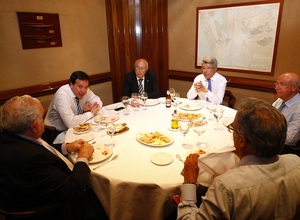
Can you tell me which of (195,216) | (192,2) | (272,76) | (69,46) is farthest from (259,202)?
(192,2)

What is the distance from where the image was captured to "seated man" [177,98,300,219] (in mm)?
972

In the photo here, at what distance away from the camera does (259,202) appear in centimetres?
97

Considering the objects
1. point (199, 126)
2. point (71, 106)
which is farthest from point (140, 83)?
point (199, 126)

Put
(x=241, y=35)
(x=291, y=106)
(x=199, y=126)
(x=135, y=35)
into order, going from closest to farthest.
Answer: (x=199, y=126) → (x=291, y=106) → (x=241, y=35) → (x=135, y=35)

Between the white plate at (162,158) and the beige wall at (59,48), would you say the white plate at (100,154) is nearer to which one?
the white plate at (162,158)

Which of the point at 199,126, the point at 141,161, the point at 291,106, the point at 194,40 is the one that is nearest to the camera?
the point at 141,161

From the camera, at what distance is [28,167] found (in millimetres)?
1271

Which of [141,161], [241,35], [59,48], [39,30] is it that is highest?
[39,30]

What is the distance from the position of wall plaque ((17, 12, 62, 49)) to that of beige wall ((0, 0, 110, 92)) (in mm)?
62

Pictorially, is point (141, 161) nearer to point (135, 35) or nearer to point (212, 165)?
point (212, 165)

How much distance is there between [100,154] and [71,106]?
114 centimetres

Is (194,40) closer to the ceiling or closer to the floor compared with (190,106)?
closer to the ceiling

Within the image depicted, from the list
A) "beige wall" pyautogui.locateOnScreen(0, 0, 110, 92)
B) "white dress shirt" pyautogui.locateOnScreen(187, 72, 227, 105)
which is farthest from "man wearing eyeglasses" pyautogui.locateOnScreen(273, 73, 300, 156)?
"beige wall" pyautogui.locateOnScreen(0, 0, 110, 92)

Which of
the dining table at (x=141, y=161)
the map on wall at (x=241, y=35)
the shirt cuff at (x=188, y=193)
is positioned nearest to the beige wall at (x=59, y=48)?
the dining table at (x=141, y=161)
